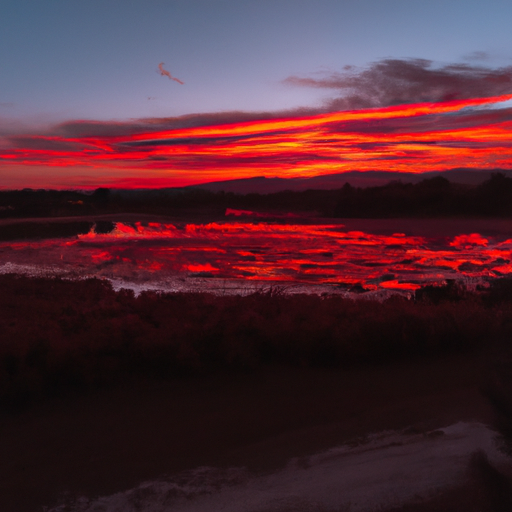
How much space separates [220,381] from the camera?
4977 millimetres

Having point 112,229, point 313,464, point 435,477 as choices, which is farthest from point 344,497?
point 112,229

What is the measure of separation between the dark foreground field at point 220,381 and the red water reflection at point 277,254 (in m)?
1.86

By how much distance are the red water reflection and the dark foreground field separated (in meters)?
1.86

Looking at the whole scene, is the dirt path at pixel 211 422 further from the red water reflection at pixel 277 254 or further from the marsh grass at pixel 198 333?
the red water reflection at pixel 277 254

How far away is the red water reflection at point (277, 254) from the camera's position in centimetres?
833

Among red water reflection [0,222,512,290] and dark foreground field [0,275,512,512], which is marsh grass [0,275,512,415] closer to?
dark foreground field [0,275,512,512]

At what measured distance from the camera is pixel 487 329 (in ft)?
18.8

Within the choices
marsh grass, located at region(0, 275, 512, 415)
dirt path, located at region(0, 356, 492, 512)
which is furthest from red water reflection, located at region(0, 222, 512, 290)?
dirt path, located at region(0, 356, 492, 512)

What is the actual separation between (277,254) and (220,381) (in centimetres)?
523

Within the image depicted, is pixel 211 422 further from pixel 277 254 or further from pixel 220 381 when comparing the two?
pixel 277 254

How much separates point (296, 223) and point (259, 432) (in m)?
8.61

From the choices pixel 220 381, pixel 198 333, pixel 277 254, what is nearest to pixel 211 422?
pixel 220 381

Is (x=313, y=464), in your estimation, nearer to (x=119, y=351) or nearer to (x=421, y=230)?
(x=119, y=351)

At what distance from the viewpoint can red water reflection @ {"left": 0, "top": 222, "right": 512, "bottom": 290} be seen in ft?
27.3
